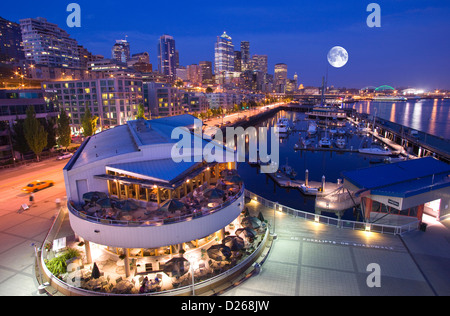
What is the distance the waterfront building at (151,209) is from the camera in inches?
711

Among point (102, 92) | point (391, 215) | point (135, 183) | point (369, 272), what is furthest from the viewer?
point (102, 92)

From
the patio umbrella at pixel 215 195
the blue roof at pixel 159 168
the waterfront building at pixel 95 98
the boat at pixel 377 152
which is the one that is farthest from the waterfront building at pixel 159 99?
the patio umbrella at pixel 215 195

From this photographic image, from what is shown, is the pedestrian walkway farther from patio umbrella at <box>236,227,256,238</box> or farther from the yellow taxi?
the yellow taxi

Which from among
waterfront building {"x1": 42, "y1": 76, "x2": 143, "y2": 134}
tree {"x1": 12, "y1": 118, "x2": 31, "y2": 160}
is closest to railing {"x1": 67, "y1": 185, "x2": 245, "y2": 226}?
tree {"x1": 12, "y1": 118, "x2": 31, "y2": 160}

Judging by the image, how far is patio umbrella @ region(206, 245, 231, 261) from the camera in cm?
1861

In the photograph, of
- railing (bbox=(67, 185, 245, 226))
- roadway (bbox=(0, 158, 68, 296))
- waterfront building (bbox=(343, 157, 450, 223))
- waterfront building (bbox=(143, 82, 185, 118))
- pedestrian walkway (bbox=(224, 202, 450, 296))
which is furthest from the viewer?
waterfront building (bbox=(143, 82, 185, 118))

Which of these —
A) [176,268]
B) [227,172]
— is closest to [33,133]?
[227,172]

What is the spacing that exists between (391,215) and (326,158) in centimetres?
4436

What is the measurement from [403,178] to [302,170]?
105 feet

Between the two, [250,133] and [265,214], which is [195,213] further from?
[250,133]

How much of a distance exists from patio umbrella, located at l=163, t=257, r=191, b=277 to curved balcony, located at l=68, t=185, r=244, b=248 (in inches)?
59.0

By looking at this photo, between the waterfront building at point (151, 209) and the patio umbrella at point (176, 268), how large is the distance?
59mm
